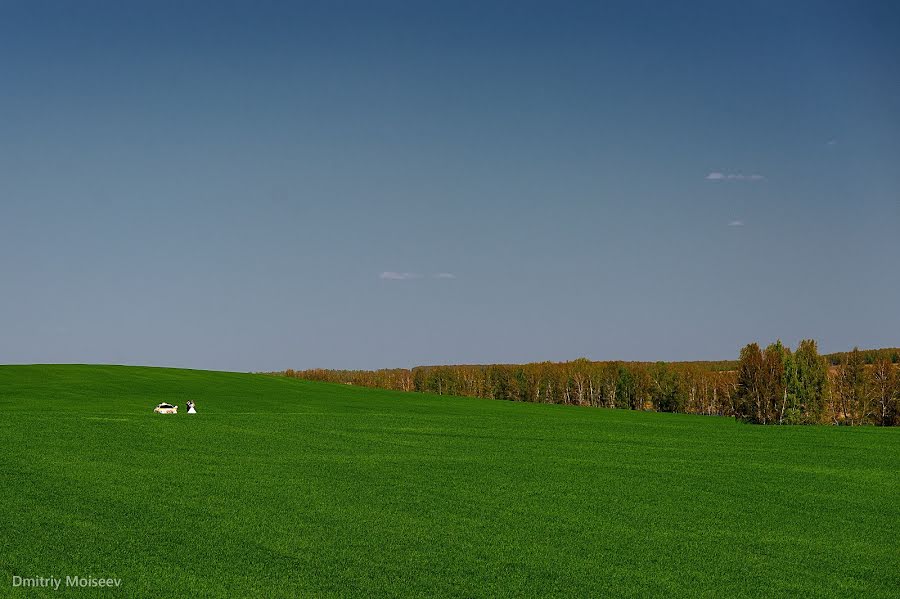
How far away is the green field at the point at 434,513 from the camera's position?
8055 millimetres

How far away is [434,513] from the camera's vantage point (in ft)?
36.1

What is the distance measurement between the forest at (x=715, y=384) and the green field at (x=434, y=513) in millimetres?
44000

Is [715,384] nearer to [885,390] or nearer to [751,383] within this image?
[885,390]

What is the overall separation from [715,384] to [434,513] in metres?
94.2

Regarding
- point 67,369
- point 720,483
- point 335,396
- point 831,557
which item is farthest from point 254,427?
point 67,369

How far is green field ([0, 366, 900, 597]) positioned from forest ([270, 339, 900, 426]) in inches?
1732

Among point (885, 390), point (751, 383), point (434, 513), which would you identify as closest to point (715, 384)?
point (885, 390)

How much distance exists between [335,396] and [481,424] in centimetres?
2186

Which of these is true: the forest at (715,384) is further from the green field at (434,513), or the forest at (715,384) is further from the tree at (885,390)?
the green field at (434,513)

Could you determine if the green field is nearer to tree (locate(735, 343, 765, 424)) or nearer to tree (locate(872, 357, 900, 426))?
tree (locate(735, 343, 765, 424))

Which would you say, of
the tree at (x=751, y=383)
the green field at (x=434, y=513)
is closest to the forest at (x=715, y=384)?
the tree at (x=751, y=383)

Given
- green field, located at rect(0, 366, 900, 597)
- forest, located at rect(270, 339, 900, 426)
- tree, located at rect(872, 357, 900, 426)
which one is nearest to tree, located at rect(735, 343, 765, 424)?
forest, located at rect(270, 339, 900, 426)

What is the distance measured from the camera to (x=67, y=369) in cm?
5481

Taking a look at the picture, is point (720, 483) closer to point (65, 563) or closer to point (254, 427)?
point (65, 563)
